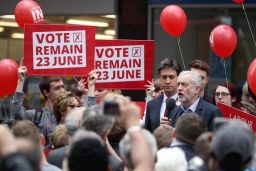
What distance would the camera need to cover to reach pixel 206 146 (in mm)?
4777

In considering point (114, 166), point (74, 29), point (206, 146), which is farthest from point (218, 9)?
point (206, 146)

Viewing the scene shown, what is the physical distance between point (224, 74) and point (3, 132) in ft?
31.2

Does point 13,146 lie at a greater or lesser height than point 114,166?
greater

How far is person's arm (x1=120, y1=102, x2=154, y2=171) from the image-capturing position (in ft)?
15.7

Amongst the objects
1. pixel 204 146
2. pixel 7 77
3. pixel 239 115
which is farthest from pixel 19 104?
pixel 204 146

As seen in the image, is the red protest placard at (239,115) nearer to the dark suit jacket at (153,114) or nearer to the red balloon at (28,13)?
the dark suit jacket at (153,114)

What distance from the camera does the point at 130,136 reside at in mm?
4801

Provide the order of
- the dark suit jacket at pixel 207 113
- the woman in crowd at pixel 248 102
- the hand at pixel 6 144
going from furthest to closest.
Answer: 1. the woman in crowd at pixel 248 102
2. the dark suit jacket at pixel 207 113
3. the hand at pixel 6 144

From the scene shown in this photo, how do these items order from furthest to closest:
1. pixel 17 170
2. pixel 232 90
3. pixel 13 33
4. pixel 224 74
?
pixel 13 33
pixel 224 74
pixel 232 90
pixel 17 170

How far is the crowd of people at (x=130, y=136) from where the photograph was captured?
4.39m

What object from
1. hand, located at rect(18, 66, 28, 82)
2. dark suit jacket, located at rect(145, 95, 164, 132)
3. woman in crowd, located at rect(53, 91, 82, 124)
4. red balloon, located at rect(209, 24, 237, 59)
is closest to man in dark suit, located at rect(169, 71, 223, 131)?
dark suit jacket, located at rect(145, 95, 164, 132)

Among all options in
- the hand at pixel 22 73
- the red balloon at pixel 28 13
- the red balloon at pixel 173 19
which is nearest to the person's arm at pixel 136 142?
the hand at pixel 22 73

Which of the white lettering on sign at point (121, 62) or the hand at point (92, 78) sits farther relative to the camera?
the white lettering on sign at point (121, 62)

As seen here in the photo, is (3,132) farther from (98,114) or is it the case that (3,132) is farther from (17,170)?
(98,114)
